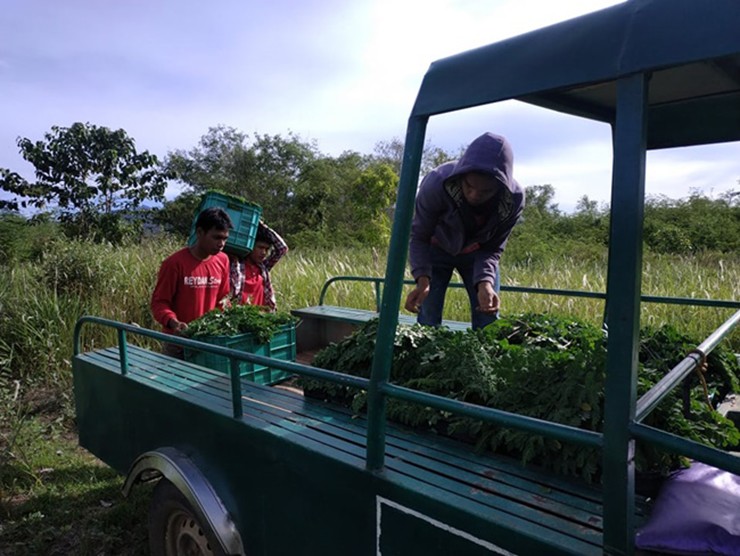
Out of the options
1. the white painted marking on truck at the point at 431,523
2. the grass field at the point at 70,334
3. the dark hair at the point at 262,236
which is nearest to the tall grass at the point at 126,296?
the grass field at the point at 70,334

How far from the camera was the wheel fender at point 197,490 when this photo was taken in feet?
6.89

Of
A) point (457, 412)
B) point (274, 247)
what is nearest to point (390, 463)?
point (457, 412)

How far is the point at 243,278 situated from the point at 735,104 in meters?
3.96

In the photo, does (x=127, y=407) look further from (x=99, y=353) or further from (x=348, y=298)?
(x=348, y=298)

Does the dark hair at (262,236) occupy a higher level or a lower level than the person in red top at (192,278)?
higher

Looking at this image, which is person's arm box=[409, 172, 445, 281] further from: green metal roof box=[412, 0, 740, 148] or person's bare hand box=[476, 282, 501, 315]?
green metal roof box=[412, 0, 740, 148]

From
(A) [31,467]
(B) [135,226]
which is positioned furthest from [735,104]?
(B) [135,226]

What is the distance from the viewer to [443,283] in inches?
146

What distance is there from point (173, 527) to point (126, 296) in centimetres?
512

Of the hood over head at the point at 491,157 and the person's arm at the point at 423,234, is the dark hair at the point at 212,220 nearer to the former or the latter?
the person's arm at the point at 423,234

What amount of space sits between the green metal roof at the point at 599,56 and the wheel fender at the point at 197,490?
1.70m

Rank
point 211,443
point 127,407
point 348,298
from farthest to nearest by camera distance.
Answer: point 348,298
point 127,407
point 211,443

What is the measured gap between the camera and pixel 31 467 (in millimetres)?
4332

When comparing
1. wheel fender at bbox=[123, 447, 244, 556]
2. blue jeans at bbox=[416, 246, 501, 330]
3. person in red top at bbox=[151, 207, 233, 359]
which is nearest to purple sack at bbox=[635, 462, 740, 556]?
wheel fender at bbox=[123, 447, 244, 556]
